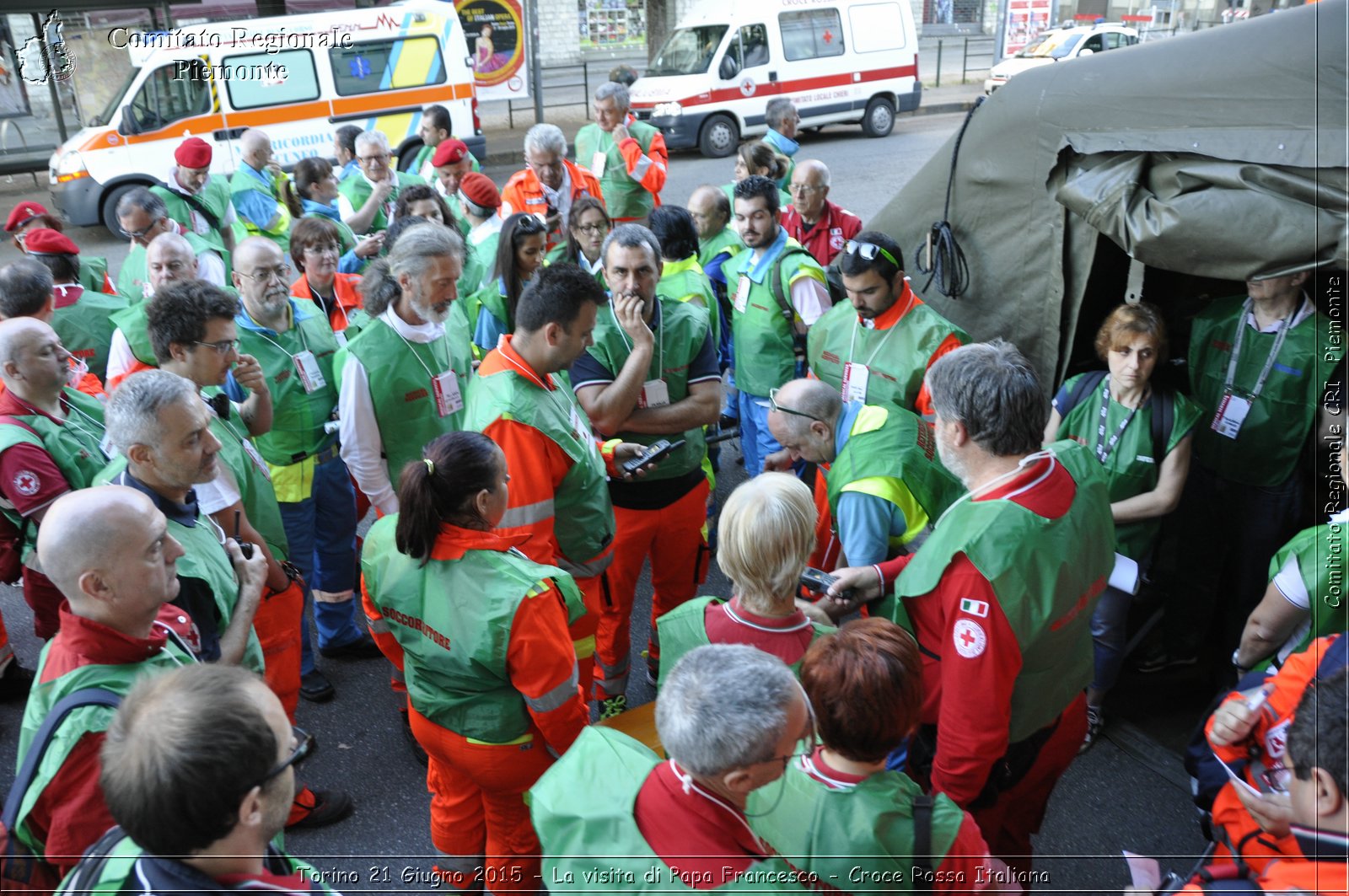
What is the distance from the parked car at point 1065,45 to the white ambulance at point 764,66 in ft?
10.3

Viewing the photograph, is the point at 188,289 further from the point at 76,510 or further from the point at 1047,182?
the point at 1047,182

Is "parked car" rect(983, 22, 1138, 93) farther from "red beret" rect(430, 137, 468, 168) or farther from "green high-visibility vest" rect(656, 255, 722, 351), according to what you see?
"green high-visibility vest" rect(656, 255, 722, 351)

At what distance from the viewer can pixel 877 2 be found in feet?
55.9

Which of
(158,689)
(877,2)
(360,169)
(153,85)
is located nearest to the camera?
(158,689)

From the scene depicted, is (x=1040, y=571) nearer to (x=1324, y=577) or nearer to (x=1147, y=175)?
(x=1324, y=577)

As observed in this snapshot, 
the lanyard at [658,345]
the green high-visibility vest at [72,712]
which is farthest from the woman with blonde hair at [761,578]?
the lanyard at [658,345]

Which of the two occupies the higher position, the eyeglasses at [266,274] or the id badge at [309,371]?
the eyeglasses at [266,274]

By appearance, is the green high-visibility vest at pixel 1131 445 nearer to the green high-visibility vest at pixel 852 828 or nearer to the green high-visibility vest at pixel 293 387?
the green high-visibility vest at pixel 852 828

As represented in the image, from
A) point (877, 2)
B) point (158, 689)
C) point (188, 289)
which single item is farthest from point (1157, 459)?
point (877, 2)

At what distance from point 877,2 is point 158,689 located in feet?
59.4

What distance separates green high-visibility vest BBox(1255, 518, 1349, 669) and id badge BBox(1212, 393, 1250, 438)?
1.18 m

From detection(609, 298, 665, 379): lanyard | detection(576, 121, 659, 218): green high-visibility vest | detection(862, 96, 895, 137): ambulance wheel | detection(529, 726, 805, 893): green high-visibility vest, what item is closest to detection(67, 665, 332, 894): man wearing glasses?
detection(529, 726, 805, 893): green high-visibility vest

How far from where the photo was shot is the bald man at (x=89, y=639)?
205 cm

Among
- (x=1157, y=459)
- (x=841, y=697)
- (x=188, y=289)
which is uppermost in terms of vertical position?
(x=188, y=289)
